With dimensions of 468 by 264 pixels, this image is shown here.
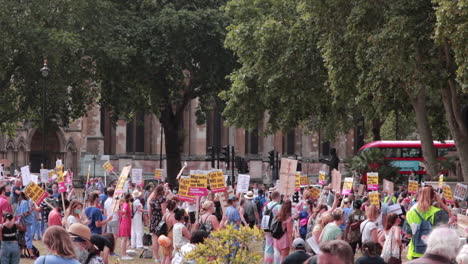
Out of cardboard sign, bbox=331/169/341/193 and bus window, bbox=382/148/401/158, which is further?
bus window, bbox=382/148/401/158

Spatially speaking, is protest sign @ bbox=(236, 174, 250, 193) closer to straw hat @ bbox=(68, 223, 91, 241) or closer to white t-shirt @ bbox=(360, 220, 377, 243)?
white t-shirt @ bbox=(360, 220, 377, 243)

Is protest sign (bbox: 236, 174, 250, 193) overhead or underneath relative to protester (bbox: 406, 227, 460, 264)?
overhead

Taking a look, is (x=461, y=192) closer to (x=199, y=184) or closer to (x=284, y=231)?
(x=199, y=184)

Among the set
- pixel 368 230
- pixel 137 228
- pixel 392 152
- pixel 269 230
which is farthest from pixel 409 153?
pixel 368 230

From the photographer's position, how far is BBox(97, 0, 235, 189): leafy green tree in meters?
46.5

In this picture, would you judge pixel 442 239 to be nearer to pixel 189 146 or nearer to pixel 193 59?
pixel 193 59

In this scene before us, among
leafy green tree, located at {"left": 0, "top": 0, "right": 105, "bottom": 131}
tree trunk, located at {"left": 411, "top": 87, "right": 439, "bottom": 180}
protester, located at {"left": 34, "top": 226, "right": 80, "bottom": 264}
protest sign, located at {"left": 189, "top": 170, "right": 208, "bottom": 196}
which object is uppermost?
leafy green tree, located at {"left": 0, "top": 0, "right": 105, "bottom": 131}

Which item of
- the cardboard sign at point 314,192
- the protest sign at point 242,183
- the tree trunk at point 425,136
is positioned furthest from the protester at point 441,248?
the tree trunk at point 425,136

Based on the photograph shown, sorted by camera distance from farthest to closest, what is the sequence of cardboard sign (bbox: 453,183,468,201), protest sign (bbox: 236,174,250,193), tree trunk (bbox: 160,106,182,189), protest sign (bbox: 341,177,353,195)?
tree trunk (bbox: 160,106,182,189) < protest sign (bbox: 341,177,353,195) < cardboard sign (bbox: 453,183,468,201) < protest sign (bbox: 236,174,250,193)

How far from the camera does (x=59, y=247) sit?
307 inches

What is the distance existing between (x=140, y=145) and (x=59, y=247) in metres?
65.4

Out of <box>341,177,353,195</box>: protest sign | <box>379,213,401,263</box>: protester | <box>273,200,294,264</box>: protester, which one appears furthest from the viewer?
<box>341,177,353,195</box>: protest sign

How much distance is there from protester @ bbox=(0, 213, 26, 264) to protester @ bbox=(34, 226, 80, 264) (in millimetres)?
7890

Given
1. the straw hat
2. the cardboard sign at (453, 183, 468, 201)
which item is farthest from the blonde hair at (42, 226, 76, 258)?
the cardboard sign at (453, 183, 468, 201)
